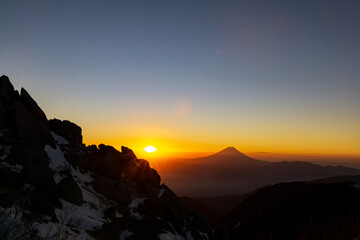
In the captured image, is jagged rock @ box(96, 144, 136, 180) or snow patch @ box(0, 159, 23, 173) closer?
snow patch @ box(0, 159, 23, 173)

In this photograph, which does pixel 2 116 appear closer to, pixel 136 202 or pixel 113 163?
pixel 113 163

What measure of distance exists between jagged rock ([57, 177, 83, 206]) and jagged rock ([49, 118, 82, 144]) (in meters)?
17.5

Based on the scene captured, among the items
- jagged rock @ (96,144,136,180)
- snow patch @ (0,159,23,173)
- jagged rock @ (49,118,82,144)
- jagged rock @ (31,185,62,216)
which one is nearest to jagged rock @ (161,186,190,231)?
jagged rock @ (96,144,136,180)

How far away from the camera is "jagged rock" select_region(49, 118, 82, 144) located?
39.6m

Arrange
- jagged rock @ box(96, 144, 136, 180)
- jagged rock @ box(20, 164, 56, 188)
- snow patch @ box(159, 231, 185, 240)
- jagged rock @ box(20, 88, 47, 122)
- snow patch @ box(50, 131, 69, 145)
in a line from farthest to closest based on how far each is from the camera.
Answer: jagged rock @ box(96, 144, 136, 180), snow patch @ box(50, 131, 69, 145), jagged rock @ box(20, 88, 47, 122), snow patch @ box(159, 231, 185, 240), jagged rock @ box(20, 164, 56, 188)

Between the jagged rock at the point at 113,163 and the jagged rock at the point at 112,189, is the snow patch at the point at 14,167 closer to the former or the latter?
the jagged rock at the point at 112,189

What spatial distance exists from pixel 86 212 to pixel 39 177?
6.26 m

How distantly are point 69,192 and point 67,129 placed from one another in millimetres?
20562

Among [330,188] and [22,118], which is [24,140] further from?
[330,188]

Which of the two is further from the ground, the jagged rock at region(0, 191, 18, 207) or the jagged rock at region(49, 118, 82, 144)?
the jagged rock at region(49, 118, 82, 144)

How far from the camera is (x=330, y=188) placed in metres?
67.2

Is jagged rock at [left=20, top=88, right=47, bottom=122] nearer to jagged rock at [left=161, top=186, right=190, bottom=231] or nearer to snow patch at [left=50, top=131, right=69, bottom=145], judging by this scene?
snow patch at [left=50, top=131, right=69, bottom=145]

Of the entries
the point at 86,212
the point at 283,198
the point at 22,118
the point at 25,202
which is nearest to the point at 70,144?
the point at 22,118

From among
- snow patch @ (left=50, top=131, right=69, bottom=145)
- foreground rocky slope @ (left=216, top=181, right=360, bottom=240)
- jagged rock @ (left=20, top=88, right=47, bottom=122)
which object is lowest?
foreground rocky slope @ (left=216, top=181, right=360, bottom=240)
